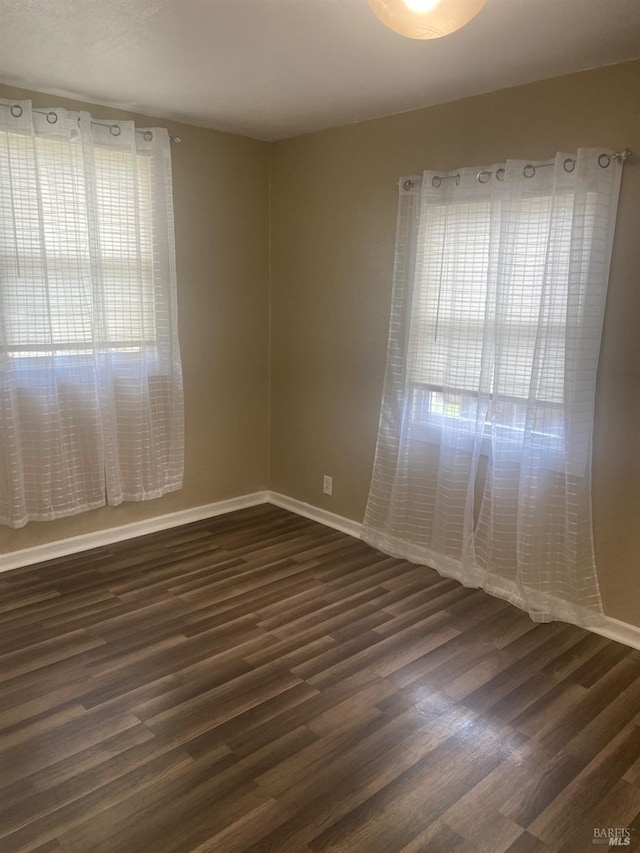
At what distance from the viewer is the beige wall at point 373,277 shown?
2.59m

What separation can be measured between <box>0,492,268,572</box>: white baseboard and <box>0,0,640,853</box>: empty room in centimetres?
2

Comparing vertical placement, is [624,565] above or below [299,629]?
Result: above

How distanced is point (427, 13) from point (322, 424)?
8.83ft

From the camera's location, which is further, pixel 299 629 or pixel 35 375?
pixel 35 375

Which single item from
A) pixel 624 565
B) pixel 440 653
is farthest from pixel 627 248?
pixel 440 653

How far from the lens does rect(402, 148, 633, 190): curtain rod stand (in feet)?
8.21

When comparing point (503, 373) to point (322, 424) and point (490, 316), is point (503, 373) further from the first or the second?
point (322, 424)

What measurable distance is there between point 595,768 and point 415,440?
5.72ft

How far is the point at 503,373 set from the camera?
9.61 feet

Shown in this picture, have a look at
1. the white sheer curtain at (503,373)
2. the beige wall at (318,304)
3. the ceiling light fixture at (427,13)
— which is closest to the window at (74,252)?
the beige wall at (318,304)

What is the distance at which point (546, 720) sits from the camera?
7.27 feet

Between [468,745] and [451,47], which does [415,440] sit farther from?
[451,47]

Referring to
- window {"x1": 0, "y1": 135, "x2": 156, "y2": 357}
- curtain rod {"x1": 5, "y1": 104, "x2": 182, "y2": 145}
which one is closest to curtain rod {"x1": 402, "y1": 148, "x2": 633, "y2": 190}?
curtain rod {"x1": 5, "y1": 104, "x2": 182, "y2": 145}

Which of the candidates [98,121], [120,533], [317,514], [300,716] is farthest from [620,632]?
[98,121]
